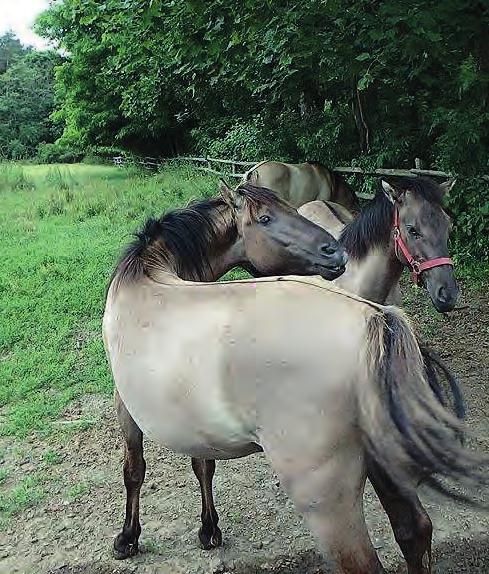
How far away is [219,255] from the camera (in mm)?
2885

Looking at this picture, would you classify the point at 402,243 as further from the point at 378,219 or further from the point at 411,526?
the point at 411,526

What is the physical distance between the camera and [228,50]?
241 inches

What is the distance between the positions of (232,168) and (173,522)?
41.6ft

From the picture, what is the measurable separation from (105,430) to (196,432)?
2.35m

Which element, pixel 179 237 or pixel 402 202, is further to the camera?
pixel 402 202

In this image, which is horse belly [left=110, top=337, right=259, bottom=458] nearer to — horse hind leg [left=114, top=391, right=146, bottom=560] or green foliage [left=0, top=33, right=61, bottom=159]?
horse hind leg [left=114, top=391, right=146, bottom=560]

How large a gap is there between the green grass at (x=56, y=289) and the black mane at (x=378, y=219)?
1.53 meters

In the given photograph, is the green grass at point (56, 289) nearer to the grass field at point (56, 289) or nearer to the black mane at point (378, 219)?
the grass field at point (56, 289)

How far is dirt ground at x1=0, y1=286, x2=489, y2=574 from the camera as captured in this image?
275 centimetres

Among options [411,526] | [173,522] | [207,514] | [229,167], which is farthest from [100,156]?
[411,526]

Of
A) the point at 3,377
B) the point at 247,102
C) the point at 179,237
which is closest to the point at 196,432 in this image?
the point at 179,237

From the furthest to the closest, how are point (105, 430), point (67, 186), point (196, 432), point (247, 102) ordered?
point (67, 186)
point (247, 102)
point (105, 430)
point (196, 432)

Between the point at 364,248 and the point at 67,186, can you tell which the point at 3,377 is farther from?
the point at 67,186

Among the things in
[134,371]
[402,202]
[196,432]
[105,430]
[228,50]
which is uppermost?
[228,50]
